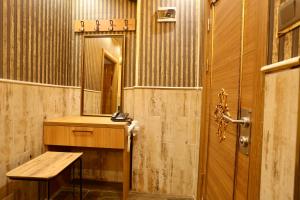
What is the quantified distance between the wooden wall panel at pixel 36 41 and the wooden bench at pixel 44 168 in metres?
0.68

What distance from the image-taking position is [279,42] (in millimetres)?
728

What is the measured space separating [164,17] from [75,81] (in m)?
1.30

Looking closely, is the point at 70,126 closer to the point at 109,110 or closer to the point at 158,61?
the point at 109,110

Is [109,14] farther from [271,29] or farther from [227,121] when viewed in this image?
[271,29]

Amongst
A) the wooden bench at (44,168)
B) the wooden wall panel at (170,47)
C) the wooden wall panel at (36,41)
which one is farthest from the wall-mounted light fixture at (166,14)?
the wooden bench at (44,168)

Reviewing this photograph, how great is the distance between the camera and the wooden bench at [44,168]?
4.92 feet

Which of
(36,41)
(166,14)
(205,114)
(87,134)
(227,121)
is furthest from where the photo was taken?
(166,14)

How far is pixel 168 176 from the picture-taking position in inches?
104

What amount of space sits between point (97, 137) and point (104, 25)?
1.35 m

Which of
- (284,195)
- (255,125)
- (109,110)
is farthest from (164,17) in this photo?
(284,195)

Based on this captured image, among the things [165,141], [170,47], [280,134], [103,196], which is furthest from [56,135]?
[280,134]

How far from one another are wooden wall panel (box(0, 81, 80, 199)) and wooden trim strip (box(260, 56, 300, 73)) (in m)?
1.71

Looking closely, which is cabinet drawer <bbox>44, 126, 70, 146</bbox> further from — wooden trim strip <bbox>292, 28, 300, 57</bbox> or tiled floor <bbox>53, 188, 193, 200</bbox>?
wooden trim strip <bbox>292, 28, 300, 57</bbox>

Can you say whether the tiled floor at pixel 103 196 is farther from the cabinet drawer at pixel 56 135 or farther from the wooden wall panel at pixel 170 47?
the wooden wall panel at pixel 170 47
